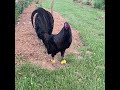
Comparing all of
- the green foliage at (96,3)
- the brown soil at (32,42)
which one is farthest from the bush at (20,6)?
the green foliage at (96,3)

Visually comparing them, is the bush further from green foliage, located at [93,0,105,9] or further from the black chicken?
green foliage, located at [93,0,105,9]

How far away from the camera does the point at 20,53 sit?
1812 mm

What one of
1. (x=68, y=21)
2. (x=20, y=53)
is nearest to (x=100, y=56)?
(x=68, y=21)

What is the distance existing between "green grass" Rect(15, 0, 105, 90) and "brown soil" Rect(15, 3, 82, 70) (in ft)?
0.09

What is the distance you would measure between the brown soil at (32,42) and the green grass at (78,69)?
1.0 inches

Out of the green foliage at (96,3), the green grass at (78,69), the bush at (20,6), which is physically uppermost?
the green foliage at (96,3)

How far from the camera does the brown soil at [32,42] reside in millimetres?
1827

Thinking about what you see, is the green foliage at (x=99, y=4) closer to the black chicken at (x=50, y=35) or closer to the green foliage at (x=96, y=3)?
the green foliage at (x=96, y=3)

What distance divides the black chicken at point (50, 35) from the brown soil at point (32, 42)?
20 millimetres

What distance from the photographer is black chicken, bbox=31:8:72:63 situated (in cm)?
185

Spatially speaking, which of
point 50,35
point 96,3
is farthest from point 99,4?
point 50,35

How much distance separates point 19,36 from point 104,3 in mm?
408

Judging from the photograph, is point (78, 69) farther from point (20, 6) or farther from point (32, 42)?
point (20, 6)

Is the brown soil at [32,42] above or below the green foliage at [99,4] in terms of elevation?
below
